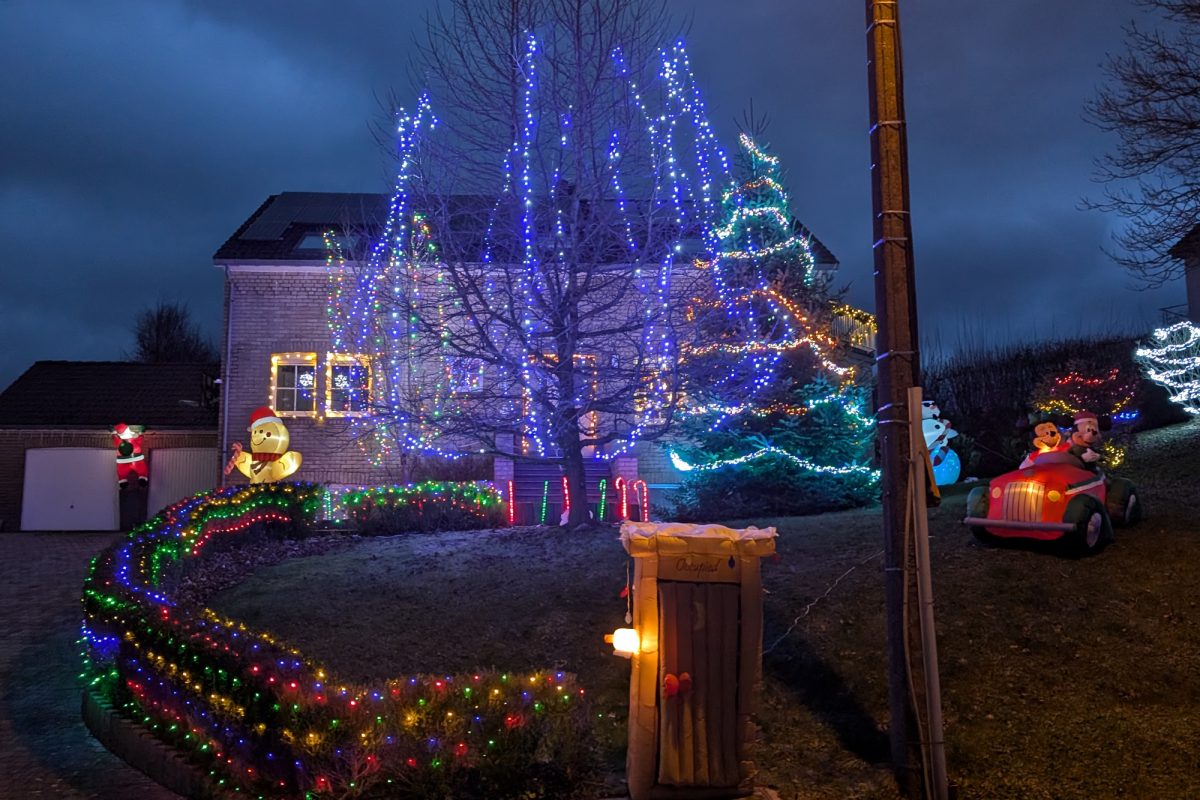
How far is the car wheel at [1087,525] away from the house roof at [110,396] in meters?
20.3

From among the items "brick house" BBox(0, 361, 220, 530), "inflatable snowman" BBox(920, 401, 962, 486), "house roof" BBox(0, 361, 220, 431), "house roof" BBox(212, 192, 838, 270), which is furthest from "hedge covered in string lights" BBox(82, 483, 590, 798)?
"house roof" BBox(0, 361, 220, 431)

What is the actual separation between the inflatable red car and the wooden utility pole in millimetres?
3376

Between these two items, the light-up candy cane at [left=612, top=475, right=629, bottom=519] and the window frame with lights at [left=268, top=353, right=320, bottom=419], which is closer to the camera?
the light-up candy cane at [left=612, top=475, right=629, bottom=519]

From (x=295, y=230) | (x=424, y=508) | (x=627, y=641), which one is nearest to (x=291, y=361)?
(x=295, y=230)

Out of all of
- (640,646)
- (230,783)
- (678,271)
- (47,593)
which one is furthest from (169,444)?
(640,646)

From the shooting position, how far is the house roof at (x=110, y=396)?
22938 mm

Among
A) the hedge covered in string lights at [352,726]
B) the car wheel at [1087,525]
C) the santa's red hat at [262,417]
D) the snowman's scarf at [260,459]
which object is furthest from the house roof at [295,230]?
the hedge covered in string lights at [352,726]

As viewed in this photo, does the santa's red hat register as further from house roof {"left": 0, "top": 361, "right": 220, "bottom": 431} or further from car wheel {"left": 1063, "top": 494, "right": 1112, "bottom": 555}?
car wheel {"left": 1063, "top": 494, "right": 1112, "bottom": 555}

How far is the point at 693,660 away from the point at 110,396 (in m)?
23.5

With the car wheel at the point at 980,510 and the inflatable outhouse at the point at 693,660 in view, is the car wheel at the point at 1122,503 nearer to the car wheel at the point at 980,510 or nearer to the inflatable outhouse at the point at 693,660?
the car wheel at the point at 980,510

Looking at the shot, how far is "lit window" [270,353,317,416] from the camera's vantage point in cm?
1931

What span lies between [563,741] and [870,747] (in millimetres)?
1964

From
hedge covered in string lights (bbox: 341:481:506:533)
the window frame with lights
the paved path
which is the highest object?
the window frame with lights

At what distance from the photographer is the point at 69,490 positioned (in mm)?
21828
